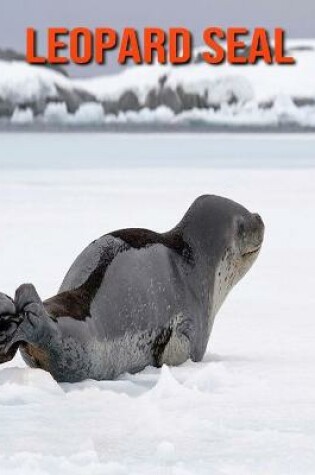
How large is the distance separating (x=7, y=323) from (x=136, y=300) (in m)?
0.81

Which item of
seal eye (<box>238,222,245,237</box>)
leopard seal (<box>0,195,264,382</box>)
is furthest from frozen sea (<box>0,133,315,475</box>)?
seal eye (<box>238,222,245,237</box>)

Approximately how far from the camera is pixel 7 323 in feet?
11.1

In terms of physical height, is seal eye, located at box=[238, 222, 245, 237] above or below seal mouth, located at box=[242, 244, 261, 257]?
above

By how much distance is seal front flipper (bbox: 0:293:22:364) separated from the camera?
11.1ft

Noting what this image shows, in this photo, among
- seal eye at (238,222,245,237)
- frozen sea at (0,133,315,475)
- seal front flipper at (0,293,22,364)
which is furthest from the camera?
seal eye at (238,222,245,237)

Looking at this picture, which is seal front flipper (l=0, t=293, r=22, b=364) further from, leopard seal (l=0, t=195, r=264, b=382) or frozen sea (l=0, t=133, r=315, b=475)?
frozen sea (l=0, t=133, r=315, b=475)

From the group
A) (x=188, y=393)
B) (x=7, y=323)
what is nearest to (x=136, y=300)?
(x=188, y=393)

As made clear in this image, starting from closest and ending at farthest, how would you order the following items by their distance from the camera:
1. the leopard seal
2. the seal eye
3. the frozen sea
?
the frozen sea < the leopard seal < the seal eye

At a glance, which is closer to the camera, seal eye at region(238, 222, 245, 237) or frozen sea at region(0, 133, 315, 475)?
frozen sea at region(0, 133, 315, 475)

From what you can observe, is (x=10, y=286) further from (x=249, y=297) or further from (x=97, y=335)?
(x=97, y=335)

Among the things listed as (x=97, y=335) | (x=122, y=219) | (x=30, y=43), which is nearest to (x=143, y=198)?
(x=122, y=219)

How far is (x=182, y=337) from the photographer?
4.33 metres

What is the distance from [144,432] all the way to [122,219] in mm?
7841

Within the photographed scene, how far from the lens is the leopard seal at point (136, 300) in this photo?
3574mm
